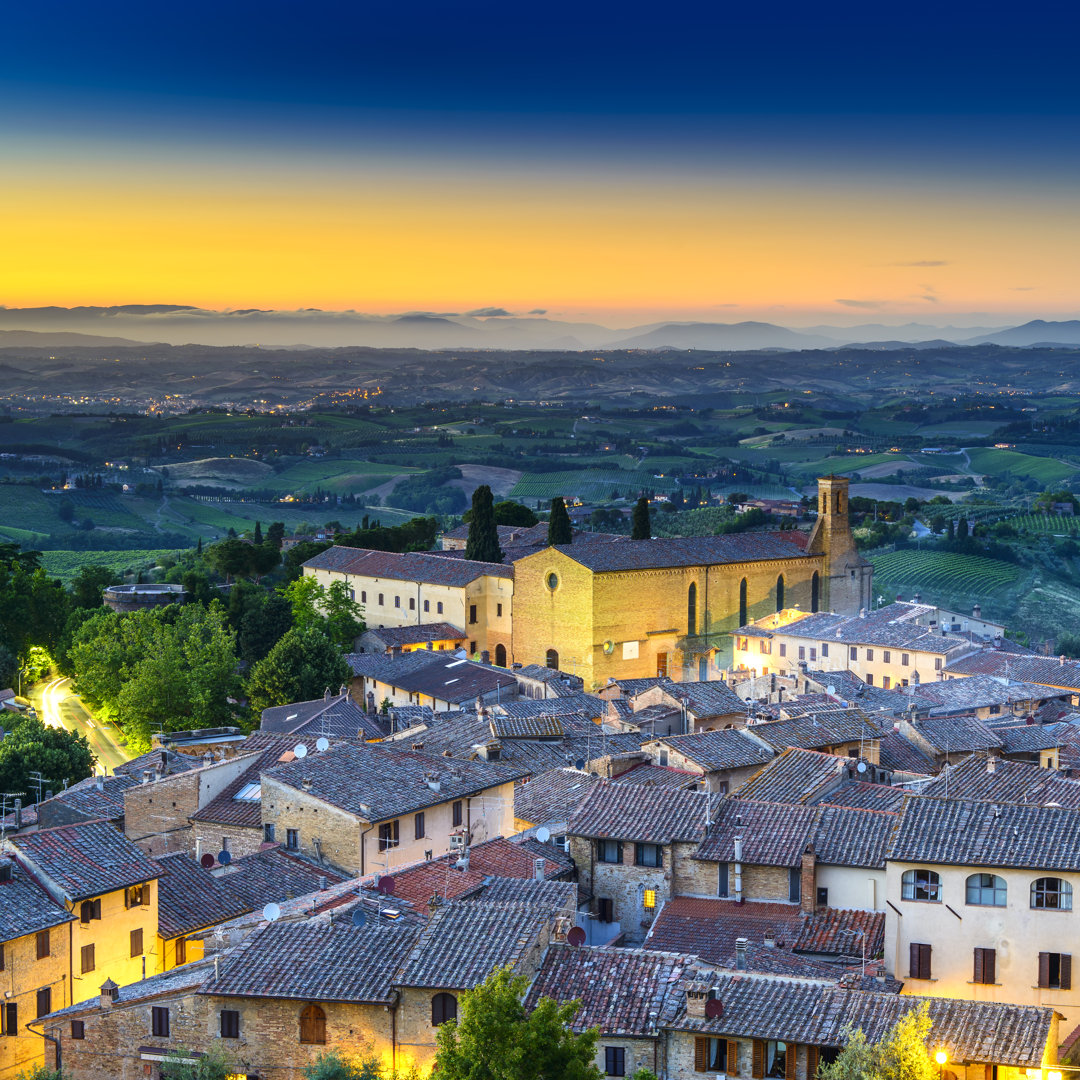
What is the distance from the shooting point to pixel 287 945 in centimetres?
1670

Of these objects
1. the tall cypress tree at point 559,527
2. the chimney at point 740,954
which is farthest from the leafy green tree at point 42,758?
the tall cypress tree at point 559,527

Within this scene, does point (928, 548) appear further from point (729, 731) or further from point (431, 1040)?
point (431, 1040)

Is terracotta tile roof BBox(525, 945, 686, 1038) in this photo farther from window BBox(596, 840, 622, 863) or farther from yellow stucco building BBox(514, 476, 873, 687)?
yellow stucco building BBox(514, 476, 873, 687)

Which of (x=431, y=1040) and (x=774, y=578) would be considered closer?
(x=431, y=1040)

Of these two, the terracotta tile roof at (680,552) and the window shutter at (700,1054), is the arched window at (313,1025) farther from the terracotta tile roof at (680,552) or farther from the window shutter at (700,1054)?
the terracotta tile roof at (680,552)

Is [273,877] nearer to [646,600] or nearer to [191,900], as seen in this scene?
[191,900]

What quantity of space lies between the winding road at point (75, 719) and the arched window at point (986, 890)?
29.5m

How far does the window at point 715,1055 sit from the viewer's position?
14.9 meters

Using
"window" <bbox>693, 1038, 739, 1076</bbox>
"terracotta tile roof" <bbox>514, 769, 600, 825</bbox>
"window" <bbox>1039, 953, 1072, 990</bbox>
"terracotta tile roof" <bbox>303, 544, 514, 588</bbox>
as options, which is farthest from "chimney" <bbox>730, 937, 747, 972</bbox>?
"terracotta tile roof" <bbox>303, 544, 514, 588</bbox>

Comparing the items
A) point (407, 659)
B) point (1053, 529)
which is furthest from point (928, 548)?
point (407, 659)

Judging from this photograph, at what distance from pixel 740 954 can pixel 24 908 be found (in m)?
9.15

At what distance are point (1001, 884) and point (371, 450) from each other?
176344 millimetres

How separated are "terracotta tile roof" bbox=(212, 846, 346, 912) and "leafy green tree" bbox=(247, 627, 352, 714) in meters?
22.9

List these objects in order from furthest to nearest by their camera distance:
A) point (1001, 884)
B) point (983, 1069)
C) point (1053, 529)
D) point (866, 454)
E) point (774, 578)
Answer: point (866, 454), point (1053, 529), point (774, 578), point (1001, 884), point (983, 1069)
